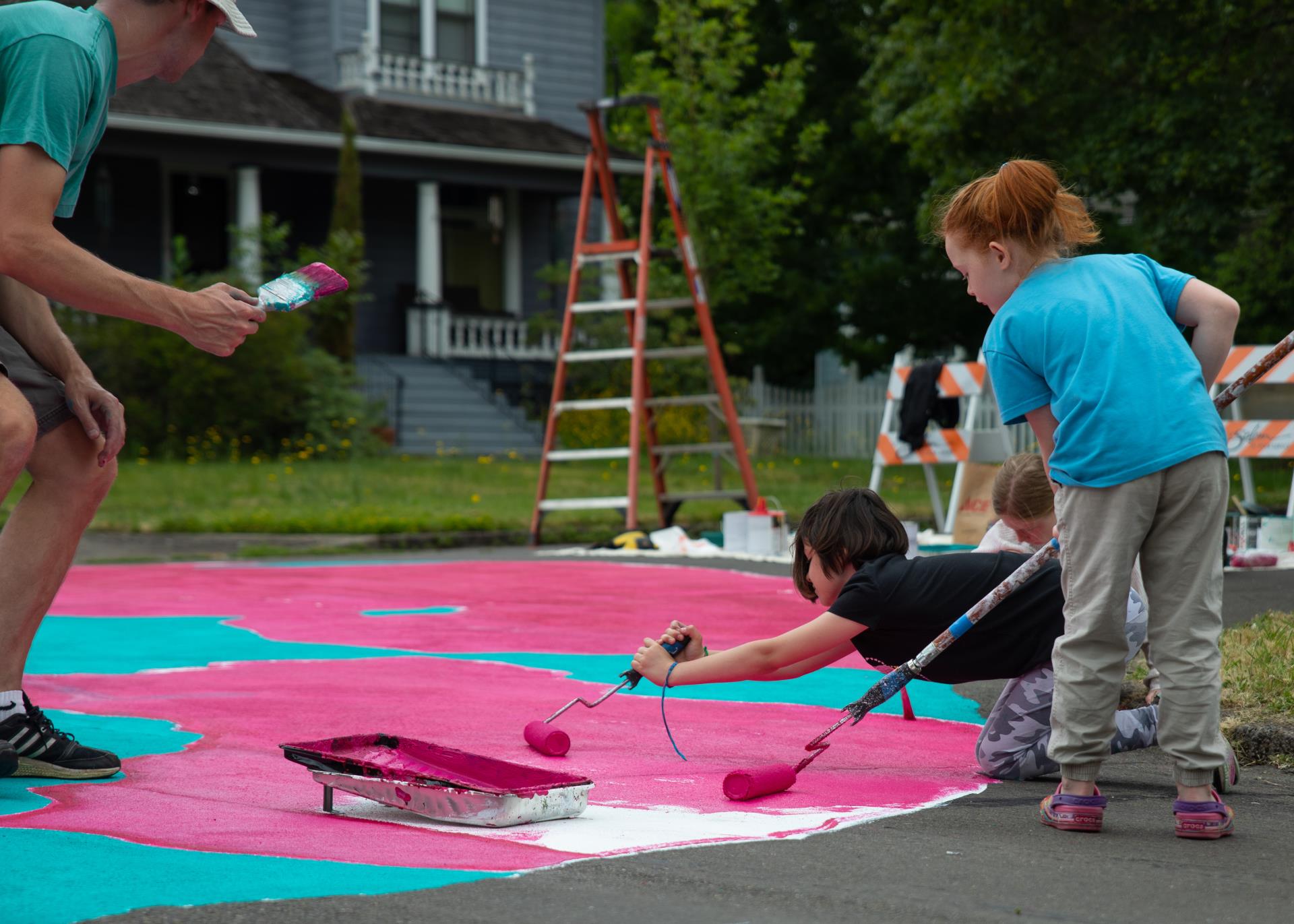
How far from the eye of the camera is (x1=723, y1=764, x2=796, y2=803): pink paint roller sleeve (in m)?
3.78

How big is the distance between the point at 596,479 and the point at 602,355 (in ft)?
19.4

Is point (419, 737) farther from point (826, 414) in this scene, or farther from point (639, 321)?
point (826, 414)

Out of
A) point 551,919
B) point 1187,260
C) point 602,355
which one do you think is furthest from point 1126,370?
point 1187,260

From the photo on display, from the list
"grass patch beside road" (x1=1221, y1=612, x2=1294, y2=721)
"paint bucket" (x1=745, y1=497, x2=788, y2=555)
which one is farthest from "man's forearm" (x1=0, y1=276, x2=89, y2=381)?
"paint bucket" (x1=745, y1=497, x2=788, y2=555)

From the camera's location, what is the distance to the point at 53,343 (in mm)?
4082

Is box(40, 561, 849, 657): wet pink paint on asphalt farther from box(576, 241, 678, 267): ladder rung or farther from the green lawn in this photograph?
box(576, 241, 678, 267): ladder rung

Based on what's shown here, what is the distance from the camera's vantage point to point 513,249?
27844mm

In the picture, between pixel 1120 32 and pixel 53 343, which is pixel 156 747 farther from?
pixel 1120 32

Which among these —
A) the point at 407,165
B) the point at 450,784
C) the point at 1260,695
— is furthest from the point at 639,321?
the point at 407,165

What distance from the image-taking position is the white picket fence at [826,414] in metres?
26.2

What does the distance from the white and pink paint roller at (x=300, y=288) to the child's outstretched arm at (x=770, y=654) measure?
1.31m

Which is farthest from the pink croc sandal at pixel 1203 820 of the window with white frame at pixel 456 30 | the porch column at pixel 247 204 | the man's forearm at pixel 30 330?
the window with white frame at pixel 456 30

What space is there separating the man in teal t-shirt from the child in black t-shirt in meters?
1.50

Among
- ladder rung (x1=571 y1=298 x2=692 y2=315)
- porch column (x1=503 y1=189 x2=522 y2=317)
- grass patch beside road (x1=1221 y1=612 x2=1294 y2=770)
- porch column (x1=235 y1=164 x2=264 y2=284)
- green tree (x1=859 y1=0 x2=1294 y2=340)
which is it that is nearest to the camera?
grass patch beside road (x1=1221 y1=612 x2=1294 y2=770)
